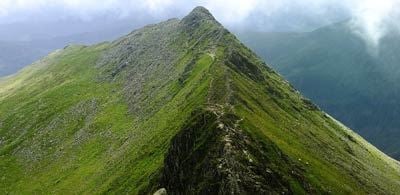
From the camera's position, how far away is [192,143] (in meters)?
81.0

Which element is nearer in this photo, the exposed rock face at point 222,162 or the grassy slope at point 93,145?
the exposed rock face at point 222,162

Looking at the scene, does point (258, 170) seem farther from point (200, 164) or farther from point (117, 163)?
point (117, 163)

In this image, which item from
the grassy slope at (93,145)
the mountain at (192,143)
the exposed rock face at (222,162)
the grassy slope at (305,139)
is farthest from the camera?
the grassy slope at (93,145)

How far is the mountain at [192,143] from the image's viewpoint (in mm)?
75938

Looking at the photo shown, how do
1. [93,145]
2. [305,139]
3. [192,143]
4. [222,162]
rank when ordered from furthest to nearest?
[93,145] → [305,139] → [192,143] → [222,162]

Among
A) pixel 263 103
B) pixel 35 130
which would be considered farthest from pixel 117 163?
pixel 35 130

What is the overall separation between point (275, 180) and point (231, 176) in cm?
872

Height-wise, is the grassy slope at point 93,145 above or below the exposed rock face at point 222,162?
below

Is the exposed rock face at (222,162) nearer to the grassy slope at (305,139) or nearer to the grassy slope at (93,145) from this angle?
the grassy slope at (305,139)

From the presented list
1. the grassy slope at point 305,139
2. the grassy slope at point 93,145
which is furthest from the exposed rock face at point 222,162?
the grassy slope at point 93,145

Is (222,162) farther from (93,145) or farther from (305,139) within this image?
(93,145)

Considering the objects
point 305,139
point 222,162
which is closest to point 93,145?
point 305,139

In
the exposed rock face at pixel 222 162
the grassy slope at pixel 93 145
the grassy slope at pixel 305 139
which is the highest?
the grassy slope at pixel 305 139

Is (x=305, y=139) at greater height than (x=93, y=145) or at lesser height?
greater
